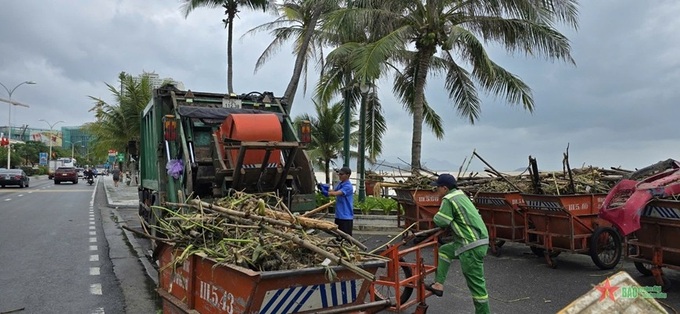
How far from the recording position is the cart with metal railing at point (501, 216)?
9500mm

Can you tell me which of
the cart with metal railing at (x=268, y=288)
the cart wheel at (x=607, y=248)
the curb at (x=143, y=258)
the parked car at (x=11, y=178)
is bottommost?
the curb at (x=143, y=258)

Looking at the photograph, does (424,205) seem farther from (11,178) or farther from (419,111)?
(11,178)

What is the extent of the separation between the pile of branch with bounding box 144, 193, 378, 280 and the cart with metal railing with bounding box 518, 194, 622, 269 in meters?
5.41

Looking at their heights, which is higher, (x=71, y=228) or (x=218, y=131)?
(x=218, y=131)

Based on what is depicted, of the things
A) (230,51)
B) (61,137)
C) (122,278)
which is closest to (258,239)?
(122,278)

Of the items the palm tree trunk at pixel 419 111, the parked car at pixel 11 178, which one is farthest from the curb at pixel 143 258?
the parked car at pixel 11 178

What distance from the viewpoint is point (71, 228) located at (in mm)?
13484

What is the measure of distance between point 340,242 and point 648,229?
5.26m

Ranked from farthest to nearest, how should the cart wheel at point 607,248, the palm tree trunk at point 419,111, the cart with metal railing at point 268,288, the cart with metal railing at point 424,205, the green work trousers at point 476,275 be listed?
1. the palm tree trunk at point 419,111
2. the cart with metal railing at point 424,205
3. the cart wheel at point 607,248
4. the green work trousers at point 476,275
5. the cart with metal railing at point 268,288

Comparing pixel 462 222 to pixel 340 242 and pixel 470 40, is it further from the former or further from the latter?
pixel 470 40

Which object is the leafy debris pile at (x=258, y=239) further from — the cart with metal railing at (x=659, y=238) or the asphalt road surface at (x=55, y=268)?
the cart with metal railing at (x=659, y=238)

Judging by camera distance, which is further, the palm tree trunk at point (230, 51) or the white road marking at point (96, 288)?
the palm tree trunk at point (230, 51)

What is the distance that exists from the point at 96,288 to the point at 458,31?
10.2 m

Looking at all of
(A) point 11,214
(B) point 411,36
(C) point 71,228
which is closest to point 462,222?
(B) point 411,36
